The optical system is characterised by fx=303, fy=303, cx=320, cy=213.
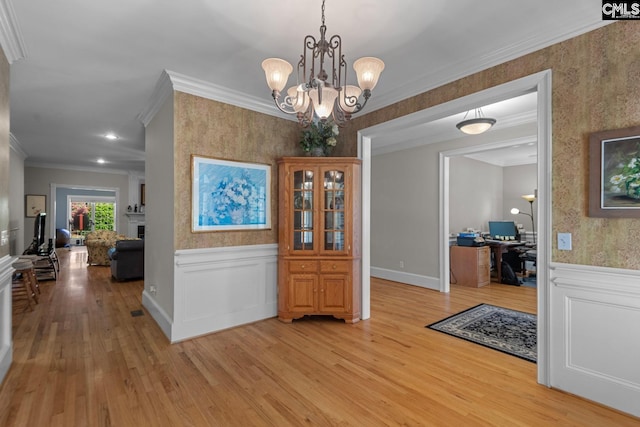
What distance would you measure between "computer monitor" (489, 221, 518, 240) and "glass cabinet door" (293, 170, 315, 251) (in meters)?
5.20

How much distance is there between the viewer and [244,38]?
243 cm

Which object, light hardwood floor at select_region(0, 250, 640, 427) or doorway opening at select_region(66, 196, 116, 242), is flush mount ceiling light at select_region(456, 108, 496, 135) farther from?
doorway opening at select_region(66, 196, 116, 242)

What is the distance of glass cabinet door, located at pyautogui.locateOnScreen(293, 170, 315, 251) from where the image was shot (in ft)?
12.2

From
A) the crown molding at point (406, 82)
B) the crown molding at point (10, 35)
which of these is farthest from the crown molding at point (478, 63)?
the crown molding at point (10, 35)

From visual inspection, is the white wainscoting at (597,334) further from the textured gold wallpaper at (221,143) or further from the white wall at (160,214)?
the white wall at (160,214)

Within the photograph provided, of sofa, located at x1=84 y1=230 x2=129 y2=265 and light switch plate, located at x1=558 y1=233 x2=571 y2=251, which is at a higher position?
light switch plate, located at x1=558 y1=233 x2=571 y2=251

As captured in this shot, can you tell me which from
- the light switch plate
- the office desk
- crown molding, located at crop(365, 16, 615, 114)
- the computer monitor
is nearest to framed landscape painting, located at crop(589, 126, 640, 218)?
the light switch plate

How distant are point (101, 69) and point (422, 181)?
193 inches

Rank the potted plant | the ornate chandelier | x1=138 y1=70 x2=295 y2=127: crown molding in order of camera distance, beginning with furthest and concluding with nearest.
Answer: the potted plant < x1=138 y1=70 x2=295 y2=127: crown molding < the ornate chandelier

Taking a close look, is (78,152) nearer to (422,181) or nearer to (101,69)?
(101,69)

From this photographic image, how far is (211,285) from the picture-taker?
341 centimetres

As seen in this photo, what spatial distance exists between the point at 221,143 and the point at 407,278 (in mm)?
4120

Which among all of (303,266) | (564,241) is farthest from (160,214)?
(564,241)

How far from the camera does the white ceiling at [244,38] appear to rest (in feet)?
6.81
